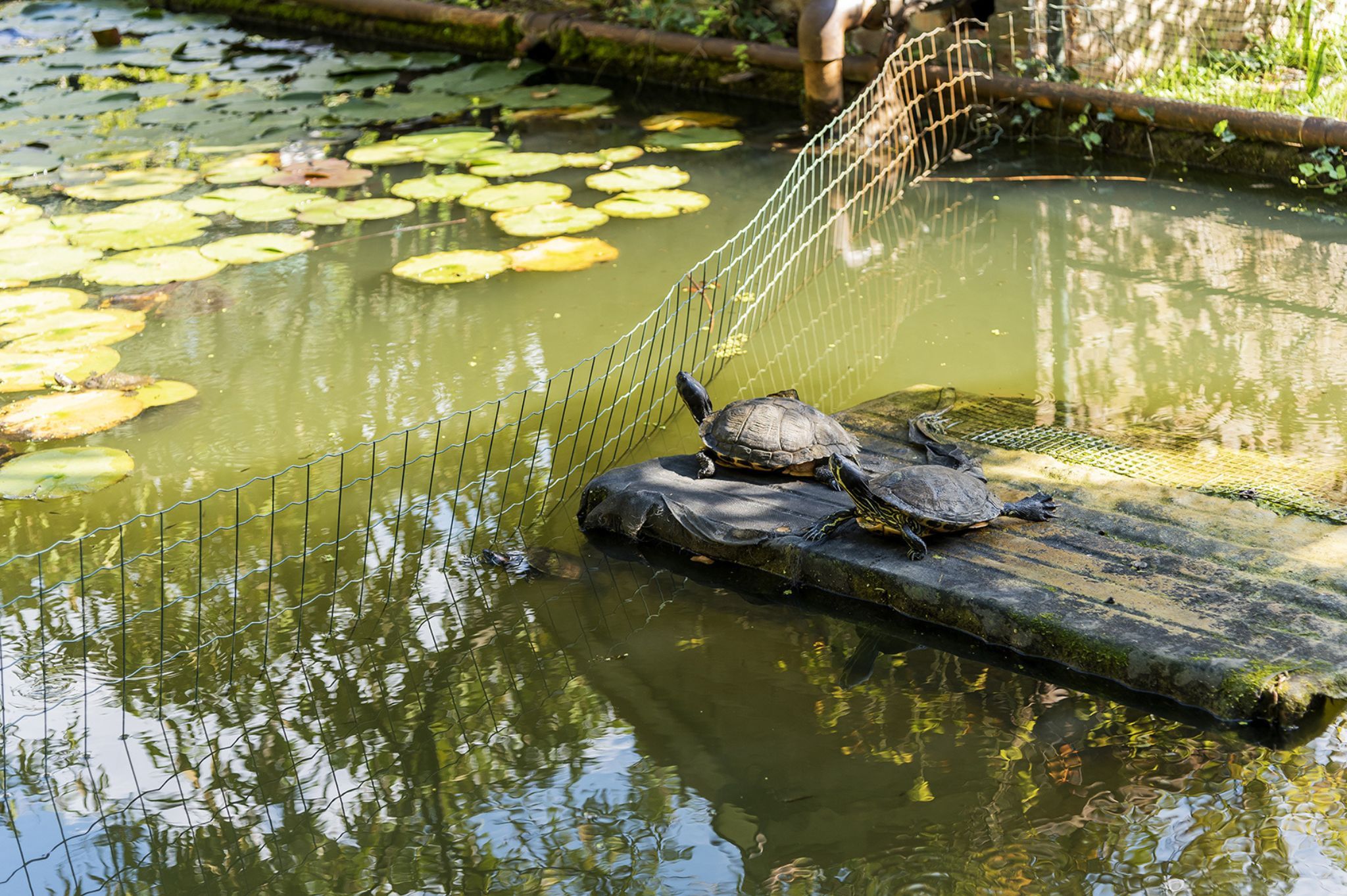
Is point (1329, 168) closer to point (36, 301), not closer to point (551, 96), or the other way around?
point (551, 96)

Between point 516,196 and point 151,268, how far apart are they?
2037mm

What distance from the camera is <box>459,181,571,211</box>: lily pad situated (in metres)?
7.31

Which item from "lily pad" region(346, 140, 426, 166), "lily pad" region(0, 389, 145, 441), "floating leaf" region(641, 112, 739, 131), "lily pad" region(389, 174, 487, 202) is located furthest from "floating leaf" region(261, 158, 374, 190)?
"lily pad" region(0, 389, 145, 441)

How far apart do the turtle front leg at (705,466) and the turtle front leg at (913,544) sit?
82 cm

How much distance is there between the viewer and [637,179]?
25.0ft

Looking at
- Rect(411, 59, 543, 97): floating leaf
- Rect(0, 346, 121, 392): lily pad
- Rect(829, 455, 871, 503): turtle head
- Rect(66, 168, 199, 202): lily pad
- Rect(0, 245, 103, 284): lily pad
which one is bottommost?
Rect(829, 455, 871, 503): turtle head

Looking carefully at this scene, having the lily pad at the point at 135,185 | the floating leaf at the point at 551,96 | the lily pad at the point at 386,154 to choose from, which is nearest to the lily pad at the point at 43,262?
the lily pad at the point at 135,185

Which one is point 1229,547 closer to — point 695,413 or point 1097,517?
point 1097,517

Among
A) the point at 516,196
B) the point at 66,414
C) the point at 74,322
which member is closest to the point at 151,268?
the point at 74,322

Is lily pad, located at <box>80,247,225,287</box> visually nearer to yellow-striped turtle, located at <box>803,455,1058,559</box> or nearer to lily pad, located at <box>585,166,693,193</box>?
lily pad, located at <box>585,166,693,193</box>

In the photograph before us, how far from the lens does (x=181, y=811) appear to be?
3115mm

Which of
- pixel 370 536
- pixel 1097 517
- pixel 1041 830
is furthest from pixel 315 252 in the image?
pixel 1041 830

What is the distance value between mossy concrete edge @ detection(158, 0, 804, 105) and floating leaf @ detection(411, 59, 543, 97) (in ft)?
1.03

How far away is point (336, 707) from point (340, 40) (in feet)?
34.2
